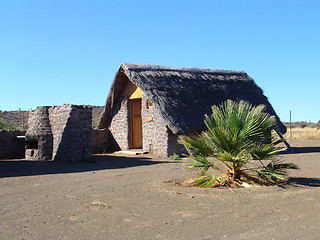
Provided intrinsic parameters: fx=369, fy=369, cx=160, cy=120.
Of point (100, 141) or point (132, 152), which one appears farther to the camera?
point (100, 141)

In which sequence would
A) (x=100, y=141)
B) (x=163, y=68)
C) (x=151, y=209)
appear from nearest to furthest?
(x=151, y=209)
(x=163, y=68)
(x=100, y=141)

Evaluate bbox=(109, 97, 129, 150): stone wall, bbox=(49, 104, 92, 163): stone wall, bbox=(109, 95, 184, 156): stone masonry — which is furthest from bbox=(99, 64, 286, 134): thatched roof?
bbox=(49, 104, 92, 163): stone wall

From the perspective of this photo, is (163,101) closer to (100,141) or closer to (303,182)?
(100,141)

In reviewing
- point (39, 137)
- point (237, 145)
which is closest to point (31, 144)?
point (39, 137)

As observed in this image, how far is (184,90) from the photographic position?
1669 cm

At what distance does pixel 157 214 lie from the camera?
5730mm

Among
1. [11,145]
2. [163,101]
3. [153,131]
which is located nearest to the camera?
[11,145]

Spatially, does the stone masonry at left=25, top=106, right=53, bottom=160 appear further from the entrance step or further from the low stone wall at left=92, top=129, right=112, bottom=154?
the entrance step

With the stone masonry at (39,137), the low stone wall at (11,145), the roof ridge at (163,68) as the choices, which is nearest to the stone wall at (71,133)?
the stone masonry at (39,137)

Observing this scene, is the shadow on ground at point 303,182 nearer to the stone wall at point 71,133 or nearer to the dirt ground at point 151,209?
the dirt ground at point 151,209

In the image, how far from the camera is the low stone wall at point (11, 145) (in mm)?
14677

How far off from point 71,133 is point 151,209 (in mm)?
7982

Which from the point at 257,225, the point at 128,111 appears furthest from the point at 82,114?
the point at 257,225

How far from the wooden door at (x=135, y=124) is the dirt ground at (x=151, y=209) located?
8.20 metres
